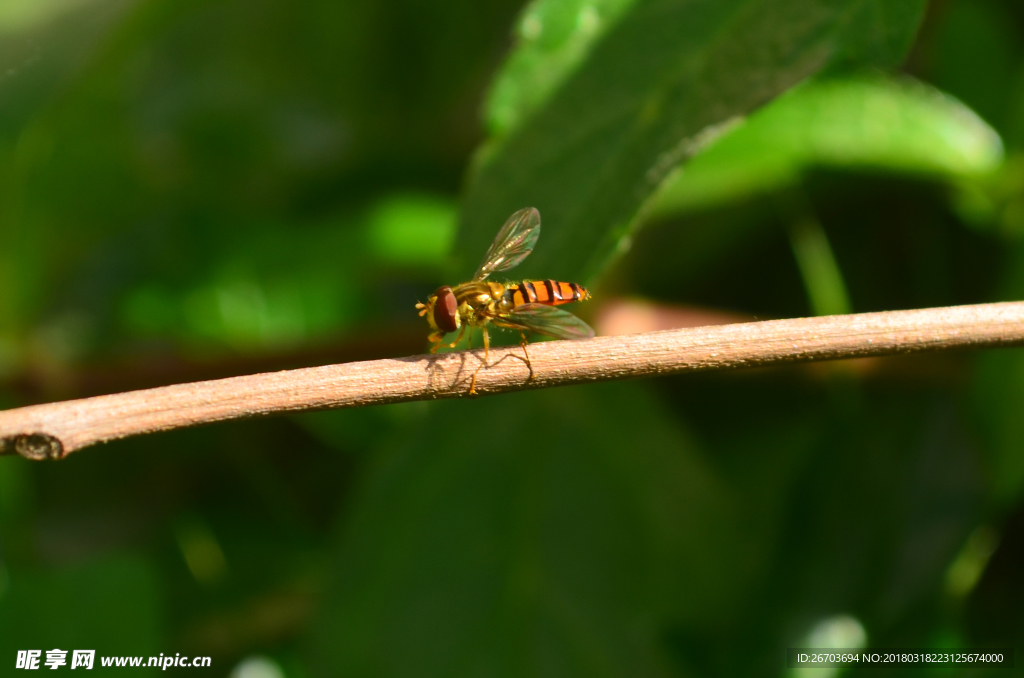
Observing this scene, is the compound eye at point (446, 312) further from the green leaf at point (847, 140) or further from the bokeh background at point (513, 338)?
the green leaf at point (847, 140)

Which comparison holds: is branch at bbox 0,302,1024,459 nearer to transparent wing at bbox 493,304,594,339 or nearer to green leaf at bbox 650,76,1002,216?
transparent wing at bbox 493,304,594,339

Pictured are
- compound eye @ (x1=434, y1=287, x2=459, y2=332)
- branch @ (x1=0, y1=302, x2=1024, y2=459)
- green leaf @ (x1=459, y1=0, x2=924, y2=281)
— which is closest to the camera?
branch @ (x1=0, y1=302, x2=1024, y2=459)

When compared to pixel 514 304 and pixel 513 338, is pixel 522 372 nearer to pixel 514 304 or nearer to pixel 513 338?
pixel 513 338

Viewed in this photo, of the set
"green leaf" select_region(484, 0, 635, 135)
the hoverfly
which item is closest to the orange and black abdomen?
the hoverfly

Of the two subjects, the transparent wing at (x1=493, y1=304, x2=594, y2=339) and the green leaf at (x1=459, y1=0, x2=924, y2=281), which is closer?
the green leaf at (x1=459, y1=0, x2=924, y2=281)

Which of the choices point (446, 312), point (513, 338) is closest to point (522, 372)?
point (513, 338)

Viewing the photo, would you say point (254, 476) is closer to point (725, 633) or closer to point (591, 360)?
point (725, 633)
